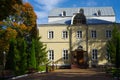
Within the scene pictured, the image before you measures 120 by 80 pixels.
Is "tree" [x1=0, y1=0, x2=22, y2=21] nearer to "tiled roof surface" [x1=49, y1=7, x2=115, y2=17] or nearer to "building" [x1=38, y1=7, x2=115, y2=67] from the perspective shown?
"building" [x1=38, y1=7, x2=115, y2=67]

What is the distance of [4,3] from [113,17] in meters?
44.3

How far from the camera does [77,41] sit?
155ft

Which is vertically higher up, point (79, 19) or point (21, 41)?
point (79, 19)

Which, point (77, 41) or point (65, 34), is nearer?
point (77, 41)

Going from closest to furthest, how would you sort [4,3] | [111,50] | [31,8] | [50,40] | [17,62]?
[4,3] → [17,62] → [111,50] → [31,8] → [50,40]

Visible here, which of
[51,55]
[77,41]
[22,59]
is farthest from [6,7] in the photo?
[51,55]

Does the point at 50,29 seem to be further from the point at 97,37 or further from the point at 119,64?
the point at 119,64

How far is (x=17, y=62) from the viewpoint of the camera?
28641 millimetres

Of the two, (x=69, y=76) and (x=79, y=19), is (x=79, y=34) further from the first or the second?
(x=69, y=76)

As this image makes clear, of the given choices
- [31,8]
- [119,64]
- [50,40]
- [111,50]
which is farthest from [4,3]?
[50,40]

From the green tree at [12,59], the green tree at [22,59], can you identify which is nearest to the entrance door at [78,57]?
the green tree at [12,59]

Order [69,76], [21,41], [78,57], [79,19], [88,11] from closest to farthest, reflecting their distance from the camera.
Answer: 1. [69,76]
2. [21,41]
3. [78,57]
4. [79,19]
5. [88,11]

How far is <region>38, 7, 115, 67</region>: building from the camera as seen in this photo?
154ft

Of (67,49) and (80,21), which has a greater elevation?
(80,21)
